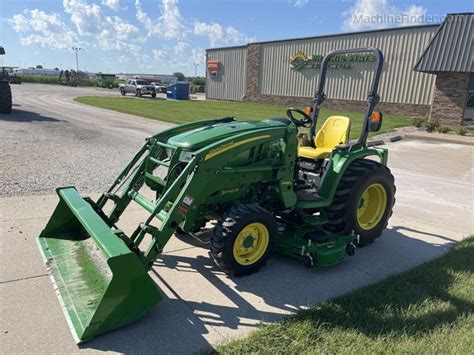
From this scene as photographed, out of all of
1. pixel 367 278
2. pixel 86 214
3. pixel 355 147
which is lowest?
pixel 367 278

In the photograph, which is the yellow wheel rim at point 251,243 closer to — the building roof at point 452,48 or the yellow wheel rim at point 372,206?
the yellow wheel rim at point 372,206

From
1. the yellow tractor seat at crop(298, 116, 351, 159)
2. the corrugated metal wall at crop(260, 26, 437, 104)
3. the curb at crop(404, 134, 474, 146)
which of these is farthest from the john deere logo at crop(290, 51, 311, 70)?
the yellow tractor seat at crop(298, 116, 351, 159)

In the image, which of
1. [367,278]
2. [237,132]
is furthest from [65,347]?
[367,278]

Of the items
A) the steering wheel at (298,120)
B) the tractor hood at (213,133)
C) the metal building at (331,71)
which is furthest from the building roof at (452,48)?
the tractor hood at (213,133)

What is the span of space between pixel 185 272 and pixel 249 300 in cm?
76

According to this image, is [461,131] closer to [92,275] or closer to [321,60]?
[321,60]

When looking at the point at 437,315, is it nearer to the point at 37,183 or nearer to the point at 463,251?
the point at 463,251

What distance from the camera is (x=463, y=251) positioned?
15.5 ft

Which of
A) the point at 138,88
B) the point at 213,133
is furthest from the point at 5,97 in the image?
the point at 138,88

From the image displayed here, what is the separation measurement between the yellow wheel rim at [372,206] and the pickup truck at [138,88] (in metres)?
34.4

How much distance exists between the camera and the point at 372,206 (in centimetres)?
509

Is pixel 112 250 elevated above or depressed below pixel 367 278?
above

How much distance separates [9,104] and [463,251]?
15736 mm

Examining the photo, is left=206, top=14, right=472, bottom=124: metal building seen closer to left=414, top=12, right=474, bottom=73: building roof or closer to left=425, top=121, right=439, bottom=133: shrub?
left=414, top=12, right=474, bottom=73: building roof
